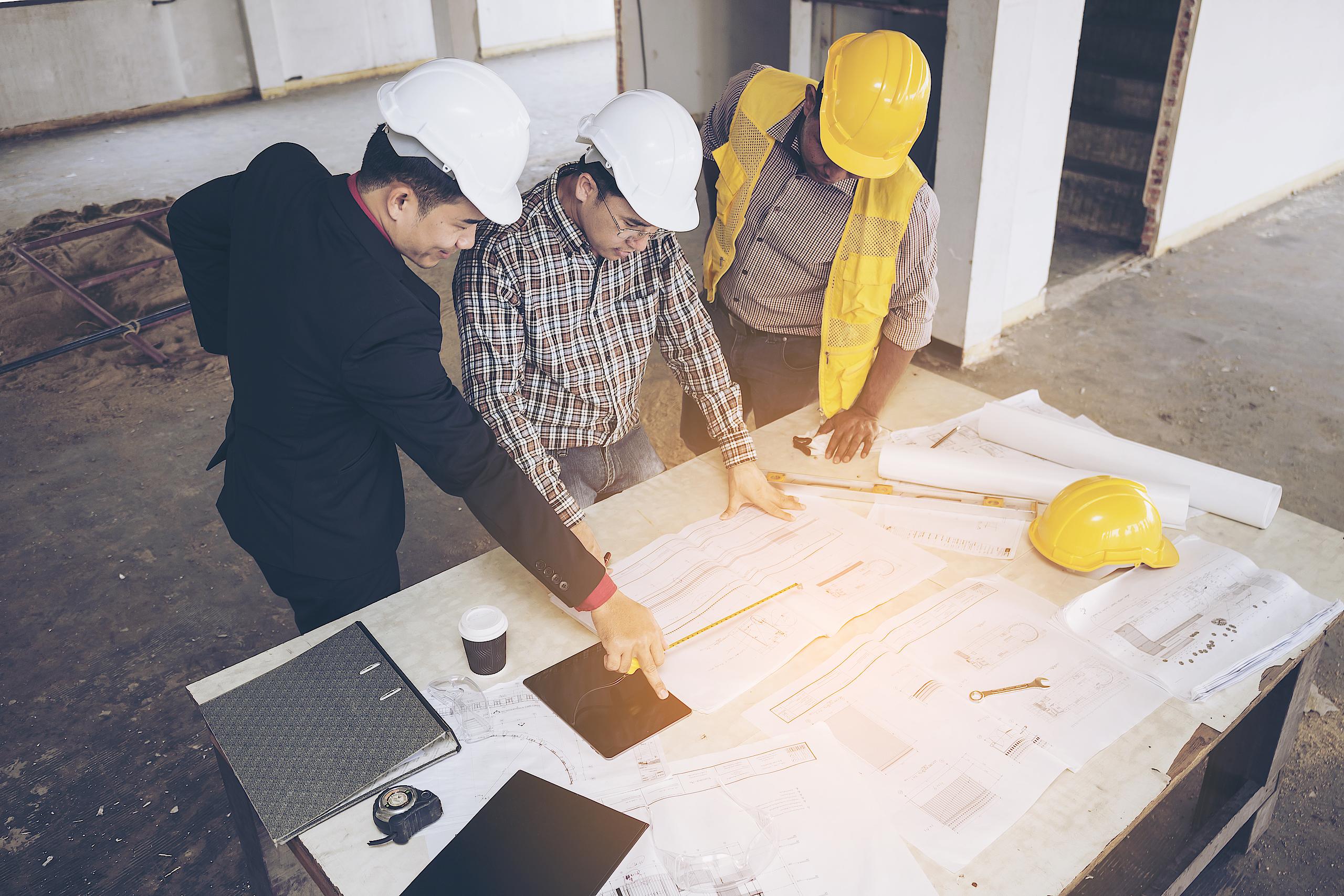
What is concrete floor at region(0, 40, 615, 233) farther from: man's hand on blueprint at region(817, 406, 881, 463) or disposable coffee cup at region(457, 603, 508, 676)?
disposable coffee cup at region(457, 603, 508, 676)

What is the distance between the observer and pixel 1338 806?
2.53 metres

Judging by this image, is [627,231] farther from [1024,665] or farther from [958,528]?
[1024,665]

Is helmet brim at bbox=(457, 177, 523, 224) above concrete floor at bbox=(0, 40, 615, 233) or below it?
above

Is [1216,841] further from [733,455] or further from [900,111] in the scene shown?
[900,111]

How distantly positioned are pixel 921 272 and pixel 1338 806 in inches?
72.2

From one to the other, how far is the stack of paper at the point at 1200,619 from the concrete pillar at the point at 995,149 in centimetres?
A: 277

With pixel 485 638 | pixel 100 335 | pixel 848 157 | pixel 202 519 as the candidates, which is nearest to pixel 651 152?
pixel 848 157

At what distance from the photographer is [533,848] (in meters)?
1.40

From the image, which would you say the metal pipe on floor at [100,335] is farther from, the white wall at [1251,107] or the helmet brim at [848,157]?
the white wall at [1251,107]

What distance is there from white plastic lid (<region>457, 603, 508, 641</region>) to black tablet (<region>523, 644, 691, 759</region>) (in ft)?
0.37

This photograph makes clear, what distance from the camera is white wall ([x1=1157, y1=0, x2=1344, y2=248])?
552cm

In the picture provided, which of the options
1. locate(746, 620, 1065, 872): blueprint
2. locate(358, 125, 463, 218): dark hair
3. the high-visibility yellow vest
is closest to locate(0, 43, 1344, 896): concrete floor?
locate(746, 620, 1065, 872): blueprint

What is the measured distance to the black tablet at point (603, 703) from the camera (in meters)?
1.59

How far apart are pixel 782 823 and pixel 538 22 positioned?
12125mm
